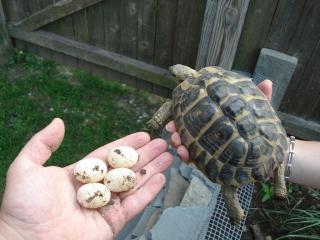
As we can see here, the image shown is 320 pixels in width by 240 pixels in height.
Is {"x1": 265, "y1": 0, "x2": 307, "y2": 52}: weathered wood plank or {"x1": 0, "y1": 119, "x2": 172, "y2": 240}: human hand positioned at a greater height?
{"x1": 265, "y1": 0, "x2": 307, "y2": 52}: weathered wood plank

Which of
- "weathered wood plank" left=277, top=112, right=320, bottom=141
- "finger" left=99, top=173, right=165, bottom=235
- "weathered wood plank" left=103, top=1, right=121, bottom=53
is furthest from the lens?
"weathered wood plank" left=103, top=1, right=121, bottom=53

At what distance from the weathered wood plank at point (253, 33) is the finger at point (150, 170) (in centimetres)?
159

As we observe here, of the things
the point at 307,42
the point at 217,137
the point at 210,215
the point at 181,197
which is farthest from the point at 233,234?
the point at 307,42

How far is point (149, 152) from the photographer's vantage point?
101 inches

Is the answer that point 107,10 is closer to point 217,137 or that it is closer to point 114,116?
point 114,116

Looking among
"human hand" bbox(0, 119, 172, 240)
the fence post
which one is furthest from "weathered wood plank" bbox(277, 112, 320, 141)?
the fence post

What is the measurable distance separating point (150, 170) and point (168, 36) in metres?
Result: 1.92

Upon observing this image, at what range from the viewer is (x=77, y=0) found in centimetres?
415

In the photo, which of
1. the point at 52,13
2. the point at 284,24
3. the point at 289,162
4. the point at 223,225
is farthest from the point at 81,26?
the point at 289,162

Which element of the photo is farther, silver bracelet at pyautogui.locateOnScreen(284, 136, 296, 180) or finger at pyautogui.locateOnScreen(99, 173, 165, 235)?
silver bracelet at pyautogui.locateOnScreen(284, 136, 296, 180)

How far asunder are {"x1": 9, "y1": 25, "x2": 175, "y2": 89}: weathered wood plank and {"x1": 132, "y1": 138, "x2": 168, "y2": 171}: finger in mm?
1719

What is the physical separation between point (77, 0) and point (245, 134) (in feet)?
8.68

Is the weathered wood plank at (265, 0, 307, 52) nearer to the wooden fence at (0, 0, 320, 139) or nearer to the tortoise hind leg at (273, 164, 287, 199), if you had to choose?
the wooden fence at (0, 0, 320, 139)

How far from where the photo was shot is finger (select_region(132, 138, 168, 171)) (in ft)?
8.36
